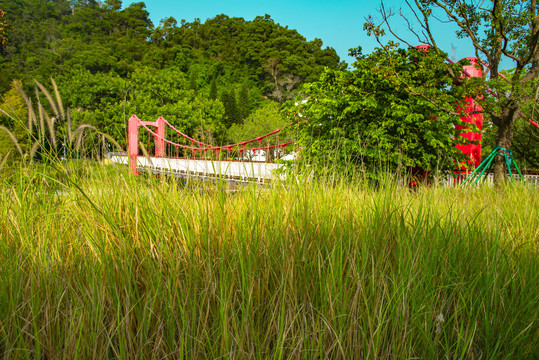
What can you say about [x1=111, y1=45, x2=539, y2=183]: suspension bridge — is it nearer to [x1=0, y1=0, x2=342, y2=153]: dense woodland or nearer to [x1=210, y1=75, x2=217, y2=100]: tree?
[x1=0, y1=0, x2=342, y2=153]: dense woodland

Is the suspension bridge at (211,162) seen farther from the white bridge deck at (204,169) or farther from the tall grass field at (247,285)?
the tall grass field at (247,285)

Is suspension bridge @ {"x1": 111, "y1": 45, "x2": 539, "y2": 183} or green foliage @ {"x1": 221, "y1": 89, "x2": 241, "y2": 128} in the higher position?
green foliage @ {"x1": 221, "y1": 89, "x2": 241, "y2": 128}

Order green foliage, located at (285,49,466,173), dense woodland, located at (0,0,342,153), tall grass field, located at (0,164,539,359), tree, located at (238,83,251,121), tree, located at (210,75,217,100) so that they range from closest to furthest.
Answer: tall grass field, located at (0,164,539,359), green foliage, located at (285,49,466,173), dense woodland, located at (0,0,342,153), tree, located at (238,83,251,121), tree, located at (210,75,217,100)

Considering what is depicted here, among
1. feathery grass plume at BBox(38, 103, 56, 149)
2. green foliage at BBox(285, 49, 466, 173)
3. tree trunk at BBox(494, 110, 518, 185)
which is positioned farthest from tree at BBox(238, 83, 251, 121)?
feathery grass plume at BBox(38, 103, 56, 149)

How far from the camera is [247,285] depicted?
1408mm

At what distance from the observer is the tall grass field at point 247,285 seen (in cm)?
118

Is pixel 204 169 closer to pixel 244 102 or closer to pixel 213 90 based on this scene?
pixel 244 102

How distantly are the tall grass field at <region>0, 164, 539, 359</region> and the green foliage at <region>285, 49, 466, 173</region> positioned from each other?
131 inches

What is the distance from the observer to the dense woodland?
123ft

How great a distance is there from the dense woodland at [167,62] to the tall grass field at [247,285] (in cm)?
2860

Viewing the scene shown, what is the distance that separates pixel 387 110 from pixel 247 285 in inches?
185

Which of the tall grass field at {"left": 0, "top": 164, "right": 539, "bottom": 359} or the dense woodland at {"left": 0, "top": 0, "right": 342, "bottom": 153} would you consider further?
the dense woodland at {"left": 0, "top": 0, "right": 342, "bottom": 153}

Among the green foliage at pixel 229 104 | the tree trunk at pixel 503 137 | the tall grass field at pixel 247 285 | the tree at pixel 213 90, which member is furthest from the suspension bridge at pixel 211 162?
the tree at pixel 213 90

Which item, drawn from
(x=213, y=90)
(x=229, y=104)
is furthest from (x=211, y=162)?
(x=213, y=90)
